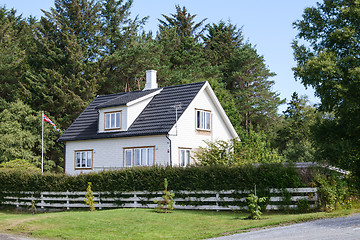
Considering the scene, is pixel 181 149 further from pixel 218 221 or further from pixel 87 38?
pixel 87 38

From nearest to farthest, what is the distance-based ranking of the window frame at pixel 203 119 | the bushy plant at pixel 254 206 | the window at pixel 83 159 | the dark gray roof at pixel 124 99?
the bushy plant at pixel 254 206 → the window frame at pixel 203 119 → the dark gray roof at pixel 124 99 → the window at pixel 83 159

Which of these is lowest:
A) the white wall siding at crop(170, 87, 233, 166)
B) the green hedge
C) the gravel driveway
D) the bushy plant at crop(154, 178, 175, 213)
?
the gravel driveway

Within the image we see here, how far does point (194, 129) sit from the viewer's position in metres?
33.9

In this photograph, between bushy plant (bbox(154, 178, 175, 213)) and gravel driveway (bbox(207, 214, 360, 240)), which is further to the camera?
bushy plant (bbox(154, 178, 175, 213))

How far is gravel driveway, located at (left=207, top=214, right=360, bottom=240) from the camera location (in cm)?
1398

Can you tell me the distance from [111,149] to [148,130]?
387 cm

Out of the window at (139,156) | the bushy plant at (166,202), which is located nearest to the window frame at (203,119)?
the window at (139,156)

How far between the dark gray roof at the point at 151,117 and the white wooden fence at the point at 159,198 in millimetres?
6698

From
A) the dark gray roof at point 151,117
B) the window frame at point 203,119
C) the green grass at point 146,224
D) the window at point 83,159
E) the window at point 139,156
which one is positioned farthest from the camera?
the window at point 83,159

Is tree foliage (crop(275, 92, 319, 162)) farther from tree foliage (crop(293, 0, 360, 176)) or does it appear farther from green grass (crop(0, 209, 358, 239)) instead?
green grass (crop(0, 209, 358, 239))

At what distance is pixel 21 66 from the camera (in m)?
54.8

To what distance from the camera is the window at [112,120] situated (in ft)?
114

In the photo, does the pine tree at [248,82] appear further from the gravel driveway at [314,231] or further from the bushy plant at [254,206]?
the gravel driveway at [314,231]

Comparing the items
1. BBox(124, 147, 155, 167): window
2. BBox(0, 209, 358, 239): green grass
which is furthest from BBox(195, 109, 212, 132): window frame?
BBox(0, 209, 358, 239): green grass
